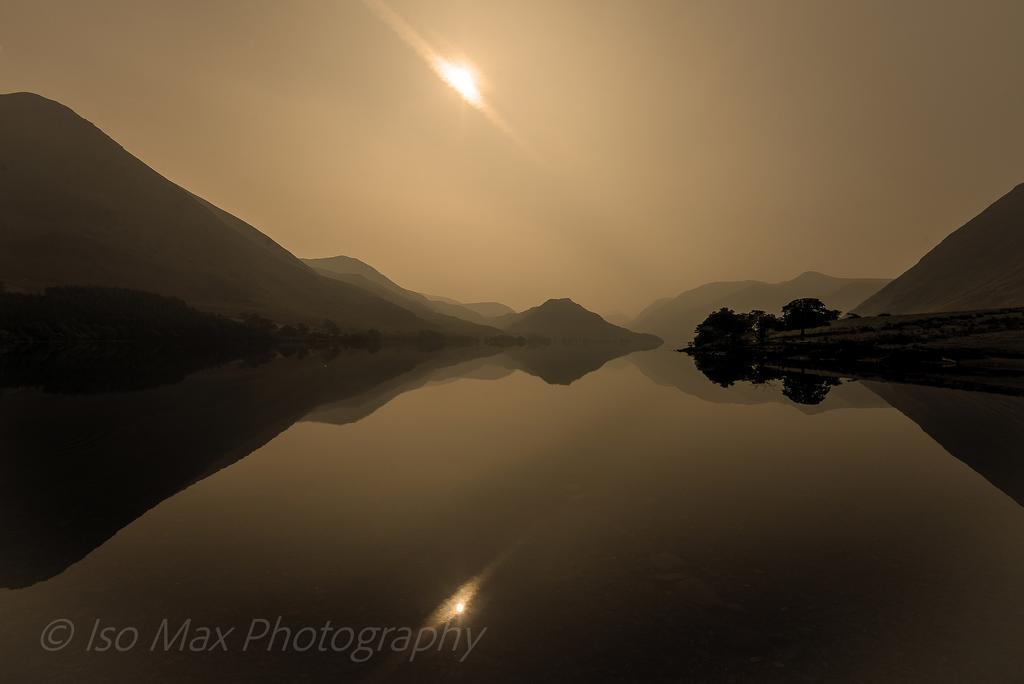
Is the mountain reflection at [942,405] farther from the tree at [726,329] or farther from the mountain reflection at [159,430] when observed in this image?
the tree at [726,329]

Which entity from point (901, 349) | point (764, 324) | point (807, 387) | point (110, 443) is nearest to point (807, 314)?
point (764, 324)

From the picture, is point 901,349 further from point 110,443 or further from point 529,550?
point 110,443

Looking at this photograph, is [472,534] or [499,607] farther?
[472,534]

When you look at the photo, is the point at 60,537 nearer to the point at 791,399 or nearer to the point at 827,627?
the point at 827,627

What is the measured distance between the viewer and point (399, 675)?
7.66 m

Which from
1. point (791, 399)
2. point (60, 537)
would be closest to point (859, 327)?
point (791, 399)

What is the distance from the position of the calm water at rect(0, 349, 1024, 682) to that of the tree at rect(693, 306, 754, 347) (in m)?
130

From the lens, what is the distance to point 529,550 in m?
12.7

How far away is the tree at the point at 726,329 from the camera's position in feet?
491

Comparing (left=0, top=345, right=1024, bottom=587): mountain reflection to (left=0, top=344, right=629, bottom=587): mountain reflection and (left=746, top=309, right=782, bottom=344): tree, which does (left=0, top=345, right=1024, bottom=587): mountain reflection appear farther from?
(left=746, top=309, right=782, bottom=344): tree

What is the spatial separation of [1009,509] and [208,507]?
2879 cm

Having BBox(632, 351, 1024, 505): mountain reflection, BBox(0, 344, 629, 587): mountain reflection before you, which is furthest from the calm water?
BBox(632, 351, 1024, 505): mountain reflection

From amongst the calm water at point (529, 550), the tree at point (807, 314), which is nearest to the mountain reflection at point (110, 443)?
the calm water at point (529, 550)

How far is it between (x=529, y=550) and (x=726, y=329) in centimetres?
16122
